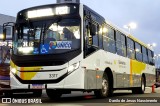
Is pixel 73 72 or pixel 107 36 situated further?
pixel 107 36

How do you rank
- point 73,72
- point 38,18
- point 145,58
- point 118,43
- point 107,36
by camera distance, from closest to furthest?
point 73,72
point 38,18
point 107,36
point 118,43
point 145,58

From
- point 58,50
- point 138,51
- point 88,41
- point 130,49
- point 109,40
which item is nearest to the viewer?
point 58,50

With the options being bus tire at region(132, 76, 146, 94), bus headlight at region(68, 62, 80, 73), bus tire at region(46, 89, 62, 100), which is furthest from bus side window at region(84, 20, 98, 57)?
bus tire at region(132, 76, 146, 94)

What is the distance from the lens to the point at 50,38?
13664 mm

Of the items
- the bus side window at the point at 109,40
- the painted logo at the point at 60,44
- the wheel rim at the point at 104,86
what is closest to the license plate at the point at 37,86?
the painted logo at the point at 60,44

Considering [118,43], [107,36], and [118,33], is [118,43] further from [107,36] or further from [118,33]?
[107,36]

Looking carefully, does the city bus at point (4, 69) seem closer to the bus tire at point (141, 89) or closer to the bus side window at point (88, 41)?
the bus side window at point (88, 41)

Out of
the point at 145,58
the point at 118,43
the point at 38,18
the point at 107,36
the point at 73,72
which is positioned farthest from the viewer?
the point at 145,58

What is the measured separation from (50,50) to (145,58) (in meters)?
13.0

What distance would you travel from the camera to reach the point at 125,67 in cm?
1948

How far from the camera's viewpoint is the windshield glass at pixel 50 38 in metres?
13.5

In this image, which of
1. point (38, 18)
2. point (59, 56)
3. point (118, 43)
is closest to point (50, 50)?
point (59, 56)

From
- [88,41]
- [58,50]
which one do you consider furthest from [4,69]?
[88,41]

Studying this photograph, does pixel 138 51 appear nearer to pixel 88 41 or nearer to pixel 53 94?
pixel 53 94
